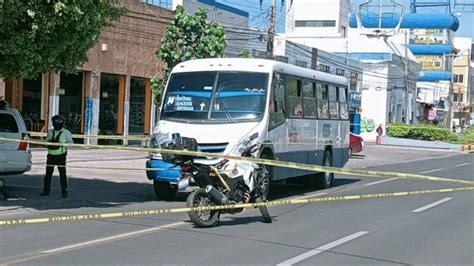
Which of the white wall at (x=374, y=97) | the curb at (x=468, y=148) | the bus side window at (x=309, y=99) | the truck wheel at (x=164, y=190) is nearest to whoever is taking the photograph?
the truck wheel at (x=164, y=190)

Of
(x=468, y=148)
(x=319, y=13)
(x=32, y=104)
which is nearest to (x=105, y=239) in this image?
(x=32, y=104)

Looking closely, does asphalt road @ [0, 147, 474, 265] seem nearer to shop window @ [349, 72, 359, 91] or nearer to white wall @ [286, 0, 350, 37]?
shop window @ [349, 72, 359, 91]

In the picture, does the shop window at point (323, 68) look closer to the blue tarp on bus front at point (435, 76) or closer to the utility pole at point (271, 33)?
the utility pole at point (271, 33)

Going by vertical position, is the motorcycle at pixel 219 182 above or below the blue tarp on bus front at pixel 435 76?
below

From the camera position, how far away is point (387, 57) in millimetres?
60156

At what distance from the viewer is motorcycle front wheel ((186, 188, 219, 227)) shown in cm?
999

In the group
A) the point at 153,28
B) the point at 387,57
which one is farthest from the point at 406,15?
the point at 153,28

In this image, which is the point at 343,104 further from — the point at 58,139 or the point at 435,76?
the point at 435,76

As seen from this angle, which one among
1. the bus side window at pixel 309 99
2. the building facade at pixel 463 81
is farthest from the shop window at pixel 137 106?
the building facade at pixel 463 81

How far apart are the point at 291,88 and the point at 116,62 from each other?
46.6 feet

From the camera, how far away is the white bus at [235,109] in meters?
13.3

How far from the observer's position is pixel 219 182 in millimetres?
10500

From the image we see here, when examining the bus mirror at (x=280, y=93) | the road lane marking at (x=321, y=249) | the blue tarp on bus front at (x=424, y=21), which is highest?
the blue tarp on bus front at (x=424, y=21)

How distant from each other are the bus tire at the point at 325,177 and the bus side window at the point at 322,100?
1.14 meters
